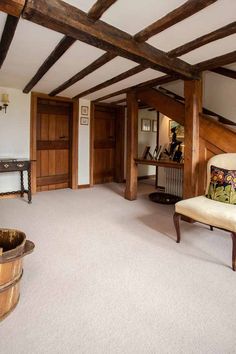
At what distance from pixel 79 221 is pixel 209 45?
2.66 meters

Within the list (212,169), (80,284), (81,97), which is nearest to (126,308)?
(80,284)

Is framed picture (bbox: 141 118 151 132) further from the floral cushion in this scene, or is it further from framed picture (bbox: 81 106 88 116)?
the floral cushion

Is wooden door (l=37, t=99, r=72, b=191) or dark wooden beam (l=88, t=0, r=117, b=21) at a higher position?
dark wooden beam (l=88, t=0, r=117, b=21)

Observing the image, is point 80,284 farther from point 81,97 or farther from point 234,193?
point 81,97

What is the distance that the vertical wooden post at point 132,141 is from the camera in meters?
4.38

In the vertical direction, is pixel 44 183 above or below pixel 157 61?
below

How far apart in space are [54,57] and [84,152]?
3020mm

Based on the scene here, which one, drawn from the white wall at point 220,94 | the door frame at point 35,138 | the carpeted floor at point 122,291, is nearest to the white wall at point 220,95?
the white wall at point 220,94

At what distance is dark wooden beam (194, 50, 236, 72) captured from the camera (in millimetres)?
2683

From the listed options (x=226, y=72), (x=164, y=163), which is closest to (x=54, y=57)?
(x=164, y=163)

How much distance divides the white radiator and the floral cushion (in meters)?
2.20

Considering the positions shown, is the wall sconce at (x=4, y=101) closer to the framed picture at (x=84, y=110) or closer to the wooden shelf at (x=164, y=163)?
the framed picture at (x=84, y=110)

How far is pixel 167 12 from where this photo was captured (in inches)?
73.7

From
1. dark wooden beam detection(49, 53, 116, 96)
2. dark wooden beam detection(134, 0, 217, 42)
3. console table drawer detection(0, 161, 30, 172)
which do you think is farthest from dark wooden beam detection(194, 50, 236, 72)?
console table drawer detection(0, 161, 30, 172)
